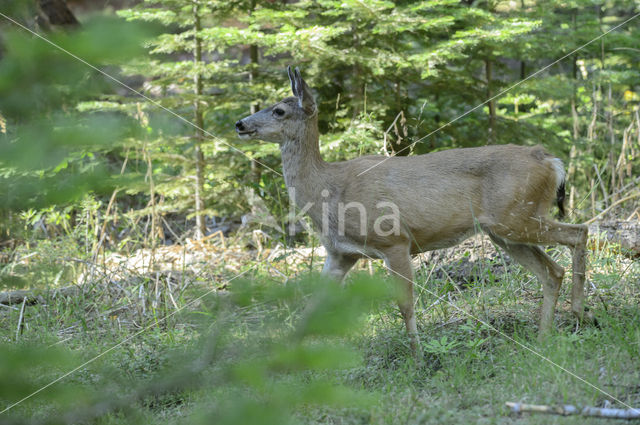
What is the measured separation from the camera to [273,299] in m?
1.78

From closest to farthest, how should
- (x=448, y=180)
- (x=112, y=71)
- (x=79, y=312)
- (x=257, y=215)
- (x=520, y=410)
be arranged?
(x=112, y=71), (x=520, y=410), (x=448, y=180), (x=79, y=312), (x=257, y=215)

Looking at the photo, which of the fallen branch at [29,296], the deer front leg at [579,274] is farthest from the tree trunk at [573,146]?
the fallen branch at [29,296]

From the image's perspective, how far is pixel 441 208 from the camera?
489 centimetres

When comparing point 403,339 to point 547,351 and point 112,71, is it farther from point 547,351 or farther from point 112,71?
point 112,71

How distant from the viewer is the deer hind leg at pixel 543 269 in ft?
15.1

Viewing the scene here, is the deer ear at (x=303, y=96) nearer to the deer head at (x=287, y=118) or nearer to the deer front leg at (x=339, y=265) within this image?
the deer head at (x=287, y=118)

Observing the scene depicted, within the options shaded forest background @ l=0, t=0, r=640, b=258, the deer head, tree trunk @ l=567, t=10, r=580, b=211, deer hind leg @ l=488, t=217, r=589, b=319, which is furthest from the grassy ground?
tree trunk @ l=567, t=10, r=580, b=211

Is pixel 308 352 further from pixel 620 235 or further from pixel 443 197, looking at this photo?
pixel 620 235

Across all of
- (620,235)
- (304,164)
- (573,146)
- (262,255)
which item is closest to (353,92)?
(262,255)

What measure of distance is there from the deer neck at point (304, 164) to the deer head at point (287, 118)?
5cm

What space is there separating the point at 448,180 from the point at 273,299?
3.41 m

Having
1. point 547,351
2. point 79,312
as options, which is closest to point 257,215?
point 79,312

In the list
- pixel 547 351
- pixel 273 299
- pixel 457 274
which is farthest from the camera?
pixel 457 274

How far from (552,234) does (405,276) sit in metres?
1.15
